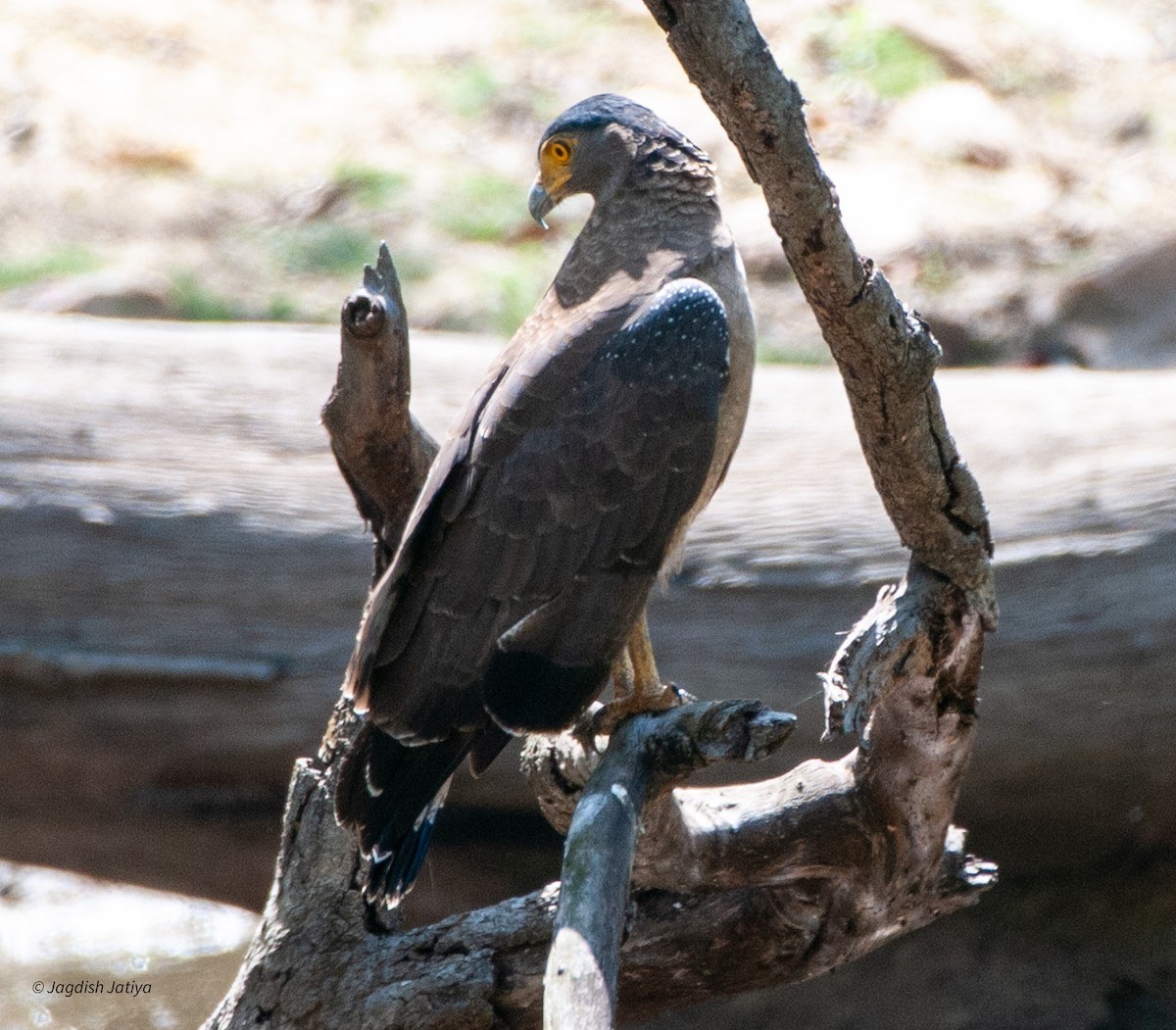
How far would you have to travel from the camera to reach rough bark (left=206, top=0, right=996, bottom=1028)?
272cm

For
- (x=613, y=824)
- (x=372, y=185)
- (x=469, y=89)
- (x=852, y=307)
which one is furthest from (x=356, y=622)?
(x=469, y=89)

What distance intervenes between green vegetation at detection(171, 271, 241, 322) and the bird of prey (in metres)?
4.08

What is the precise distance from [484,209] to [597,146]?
4.44 m

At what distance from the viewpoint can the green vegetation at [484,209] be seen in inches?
313

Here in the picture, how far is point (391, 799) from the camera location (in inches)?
122

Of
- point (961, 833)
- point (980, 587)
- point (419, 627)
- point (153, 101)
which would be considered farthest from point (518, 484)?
point (153, 101)

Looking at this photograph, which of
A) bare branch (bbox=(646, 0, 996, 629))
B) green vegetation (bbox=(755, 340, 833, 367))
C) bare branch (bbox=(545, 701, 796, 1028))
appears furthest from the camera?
green vegetation (bbox=(755, 340, 833, 367))

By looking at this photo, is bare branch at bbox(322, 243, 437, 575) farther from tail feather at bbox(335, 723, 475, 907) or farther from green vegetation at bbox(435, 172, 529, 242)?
green vegetation at bbox(435, 172, 529, 242)

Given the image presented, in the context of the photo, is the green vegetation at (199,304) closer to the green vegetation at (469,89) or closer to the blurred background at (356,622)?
the blurred background at (356,622)

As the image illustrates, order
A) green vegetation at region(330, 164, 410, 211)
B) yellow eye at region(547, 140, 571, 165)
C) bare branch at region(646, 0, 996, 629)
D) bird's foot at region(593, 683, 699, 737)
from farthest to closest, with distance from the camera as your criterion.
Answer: green vegetation at region(330, 164, 410, 211) < yellow eye at region(547, 140, 571, 165) < bird's foot at region(593, 683, 699, 737) < bare branch at region(646, 0, 996, 629)

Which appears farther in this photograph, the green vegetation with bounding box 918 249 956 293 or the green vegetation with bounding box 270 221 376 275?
the green vegetation with bounding box 270 221 376 275

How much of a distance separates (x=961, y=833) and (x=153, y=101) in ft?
23.6

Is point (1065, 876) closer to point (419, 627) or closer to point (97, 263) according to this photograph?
point (419, 627)

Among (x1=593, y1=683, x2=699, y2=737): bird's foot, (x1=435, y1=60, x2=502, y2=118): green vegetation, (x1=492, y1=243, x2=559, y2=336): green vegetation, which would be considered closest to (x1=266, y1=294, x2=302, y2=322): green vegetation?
(x1=492, y1=243, x2=559, y2=336): green vegetation
